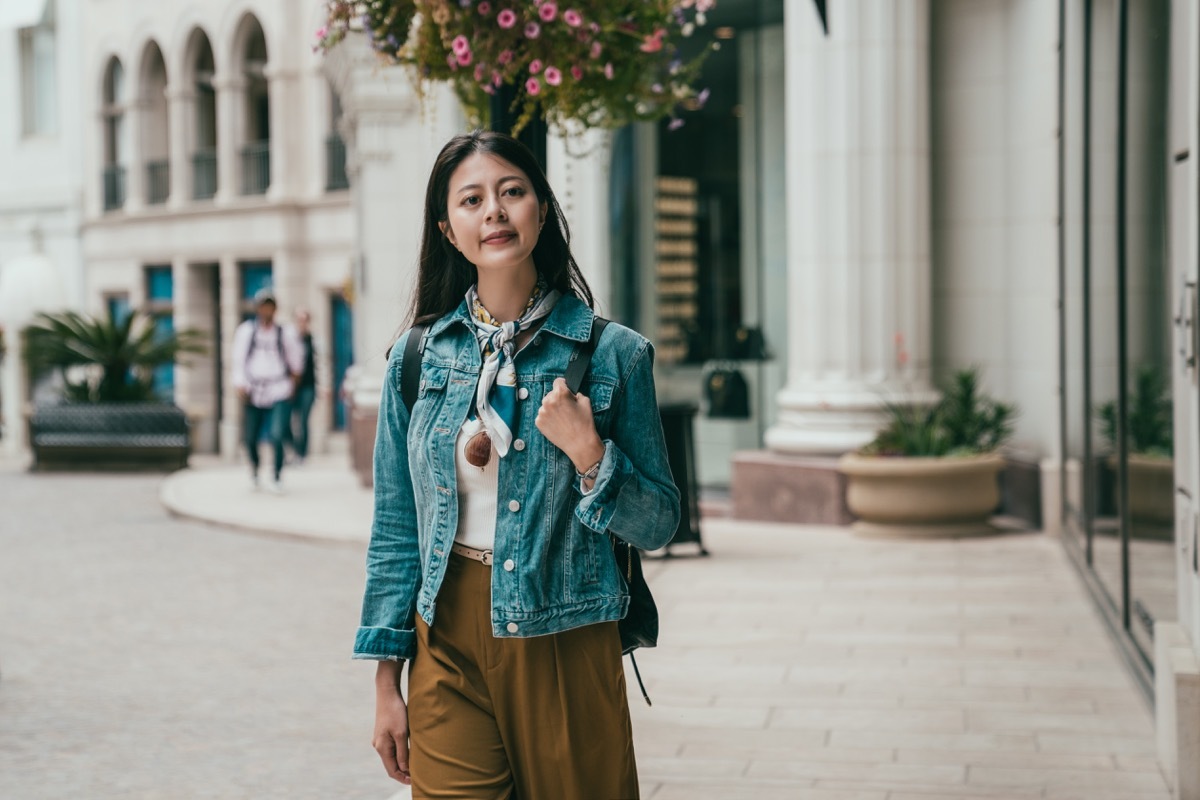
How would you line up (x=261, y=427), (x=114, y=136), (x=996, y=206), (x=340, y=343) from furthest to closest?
(x=114, y=136), (x=340, y=343), (x=261, y=427), (x=996, y=206)

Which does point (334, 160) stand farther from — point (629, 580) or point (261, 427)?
point (629, 580)

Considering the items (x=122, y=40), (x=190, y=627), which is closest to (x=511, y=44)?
(x=190, y=627)

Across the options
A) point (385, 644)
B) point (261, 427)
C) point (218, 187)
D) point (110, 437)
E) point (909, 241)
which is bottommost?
point (110, 437)

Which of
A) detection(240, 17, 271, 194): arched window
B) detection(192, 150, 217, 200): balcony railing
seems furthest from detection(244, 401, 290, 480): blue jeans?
detection(192, 150, 217, 200): balcony railing

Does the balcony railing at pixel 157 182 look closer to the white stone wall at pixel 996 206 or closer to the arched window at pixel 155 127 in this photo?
the arched window at pixel 155 127

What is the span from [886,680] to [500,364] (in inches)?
169

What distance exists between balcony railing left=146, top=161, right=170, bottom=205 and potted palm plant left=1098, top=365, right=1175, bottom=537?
29.2 m

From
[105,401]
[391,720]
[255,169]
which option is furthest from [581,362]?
[255,169]

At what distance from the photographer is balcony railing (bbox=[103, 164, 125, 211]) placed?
34719 millimetres

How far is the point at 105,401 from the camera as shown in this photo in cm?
2244

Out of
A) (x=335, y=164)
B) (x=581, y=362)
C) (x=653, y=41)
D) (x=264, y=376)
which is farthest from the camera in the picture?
(x=335, y=164)

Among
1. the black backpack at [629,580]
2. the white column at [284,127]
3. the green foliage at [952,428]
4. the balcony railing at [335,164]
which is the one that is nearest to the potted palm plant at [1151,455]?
the black backpack at [629,580]

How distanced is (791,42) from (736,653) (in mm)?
6317

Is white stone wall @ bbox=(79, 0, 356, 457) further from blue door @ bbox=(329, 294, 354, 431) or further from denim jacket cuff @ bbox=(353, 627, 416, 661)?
denim jacket cuff @ bbox=(353, 627, 416, 661)
